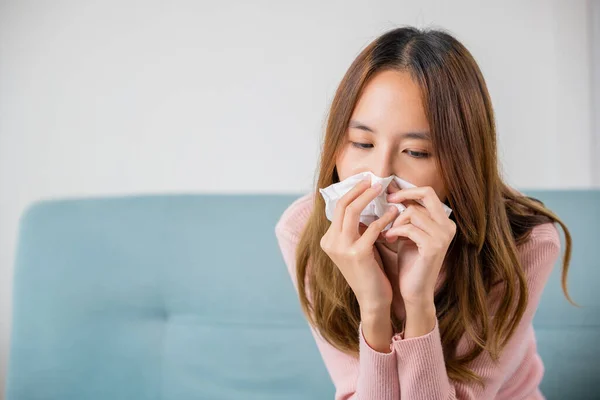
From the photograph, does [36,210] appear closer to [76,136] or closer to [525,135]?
[76,136]

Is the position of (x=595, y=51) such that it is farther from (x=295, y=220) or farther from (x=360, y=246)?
(x=360, y=246)

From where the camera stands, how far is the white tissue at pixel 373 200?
43.4 inches

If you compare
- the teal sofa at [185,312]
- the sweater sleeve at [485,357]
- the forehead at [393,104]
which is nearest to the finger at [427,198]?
the forehead at [393,104]

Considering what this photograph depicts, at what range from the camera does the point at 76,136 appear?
1.98m

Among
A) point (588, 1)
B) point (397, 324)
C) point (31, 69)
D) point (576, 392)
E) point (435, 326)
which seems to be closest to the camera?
point (435, 326)

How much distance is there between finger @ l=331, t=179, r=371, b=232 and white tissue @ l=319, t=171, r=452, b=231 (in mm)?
15

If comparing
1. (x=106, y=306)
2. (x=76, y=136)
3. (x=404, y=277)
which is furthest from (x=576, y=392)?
(x=76, y=136)

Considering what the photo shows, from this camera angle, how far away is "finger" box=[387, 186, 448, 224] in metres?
1.08

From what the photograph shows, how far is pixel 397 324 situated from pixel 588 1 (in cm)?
111

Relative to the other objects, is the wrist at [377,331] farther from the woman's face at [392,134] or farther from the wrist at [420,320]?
the woman's face at [392,134]

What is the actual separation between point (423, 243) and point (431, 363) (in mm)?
220

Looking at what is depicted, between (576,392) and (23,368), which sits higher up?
(23,368)

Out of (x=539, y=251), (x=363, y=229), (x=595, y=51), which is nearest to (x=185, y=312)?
(x=363, y=229)

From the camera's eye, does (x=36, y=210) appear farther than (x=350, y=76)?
Yes
